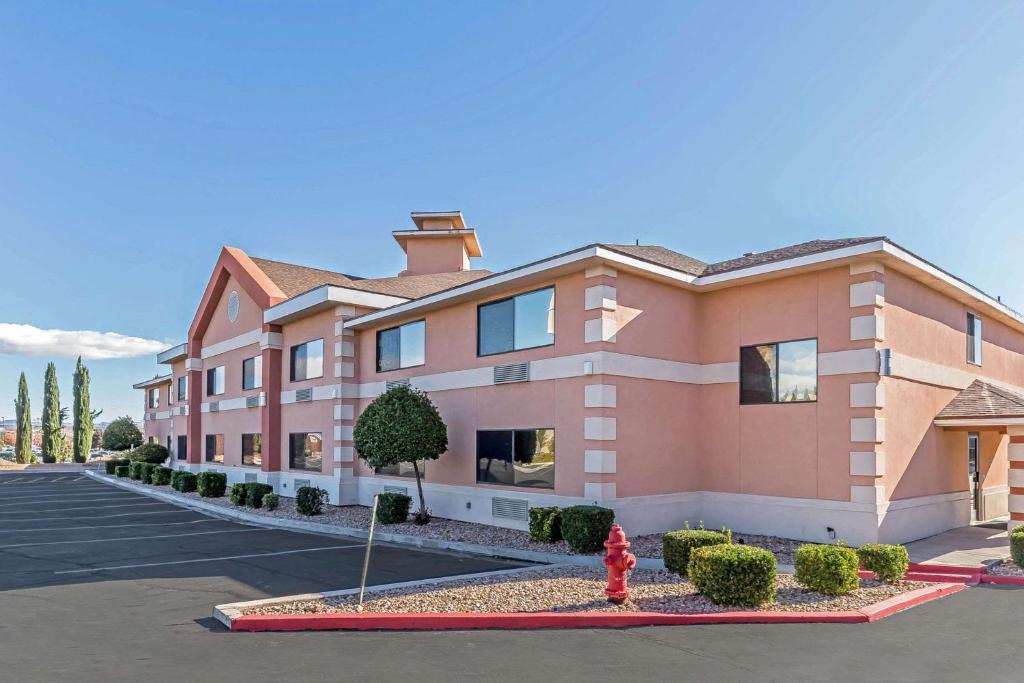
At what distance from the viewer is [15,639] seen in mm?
7852

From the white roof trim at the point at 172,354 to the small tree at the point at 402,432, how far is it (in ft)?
68.3

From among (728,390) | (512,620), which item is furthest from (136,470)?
(512,620)

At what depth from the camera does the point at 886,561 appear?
10.1 meters

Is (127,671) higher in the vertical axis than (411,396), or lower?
lower

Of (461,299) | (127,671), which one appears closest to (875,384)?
(461,299)

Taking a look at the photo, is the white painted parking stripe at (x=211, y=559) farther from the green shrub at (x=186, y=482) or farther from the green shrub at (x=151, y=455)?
the green shrub at (x=151, y=455)

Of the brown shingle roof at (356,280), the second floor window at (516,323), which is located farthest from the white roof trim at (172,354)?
the second floor window at (516,323)

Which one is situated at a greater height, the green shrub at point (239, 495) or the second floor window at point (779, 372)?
the second floor window at point (779, 372)

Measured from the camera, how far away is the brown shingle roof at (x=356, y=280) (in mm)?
22875

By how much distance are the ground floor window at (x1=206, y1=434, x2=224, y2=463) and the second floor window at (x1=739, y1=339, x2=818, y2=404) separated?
22.2 meters

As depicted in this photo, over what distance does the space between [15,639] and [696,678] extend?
25.0 feet

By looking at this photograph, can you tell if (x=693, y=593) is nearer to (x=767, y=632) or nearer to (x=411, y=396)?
(x=767, y=632)

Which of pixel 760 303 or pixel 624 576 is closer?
pixel 624 576

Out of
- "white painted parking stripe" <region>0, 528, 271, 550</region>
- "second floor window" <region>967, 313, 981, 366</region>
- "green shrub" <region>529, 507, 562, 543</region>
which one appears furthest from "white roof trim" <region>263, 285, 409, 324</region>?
"second floor window" <region>967, 313, 981, 366</region>
